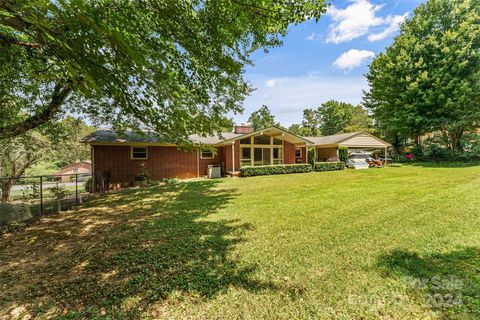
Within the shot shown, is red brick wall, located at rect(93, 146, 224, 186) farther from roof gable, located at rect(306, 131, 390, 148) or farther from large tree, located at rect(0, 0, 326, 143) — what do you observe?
roof gable, located at rect(306, 131, 390, 148)

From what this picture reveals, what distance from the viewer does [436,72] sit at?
19266 millimetres

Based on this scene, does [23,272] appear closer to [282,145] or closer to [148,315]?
[148,315]

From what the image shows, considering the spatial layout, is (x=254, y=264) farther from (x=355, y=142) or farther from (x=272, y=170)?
(x=355, y=142)

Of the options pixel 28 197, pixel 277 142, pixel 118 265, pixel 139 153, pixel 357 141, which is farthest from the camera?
pixel 357 141

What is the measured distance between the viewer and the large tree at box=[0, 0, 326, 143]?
2710 mm

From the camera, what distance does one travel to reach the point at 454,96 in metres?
18.5

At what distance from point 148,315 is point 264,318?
53.2 inches

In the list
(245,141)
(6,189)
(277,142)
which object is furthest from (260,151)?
(6,189)

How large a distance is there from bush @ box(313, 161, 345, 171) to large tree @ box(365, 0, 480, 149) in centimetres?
895

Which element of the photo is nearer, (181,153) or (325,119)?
(181,153)

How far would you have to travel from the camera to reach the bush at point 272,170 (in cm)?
1544

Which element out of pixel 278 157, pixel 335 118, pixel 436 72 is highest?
pixel 335 118

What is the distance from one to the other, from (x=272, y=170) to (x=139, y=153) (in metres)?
9.40

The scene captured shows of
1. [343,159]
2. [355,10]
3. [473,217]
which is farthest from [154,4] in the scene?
[343,159]
